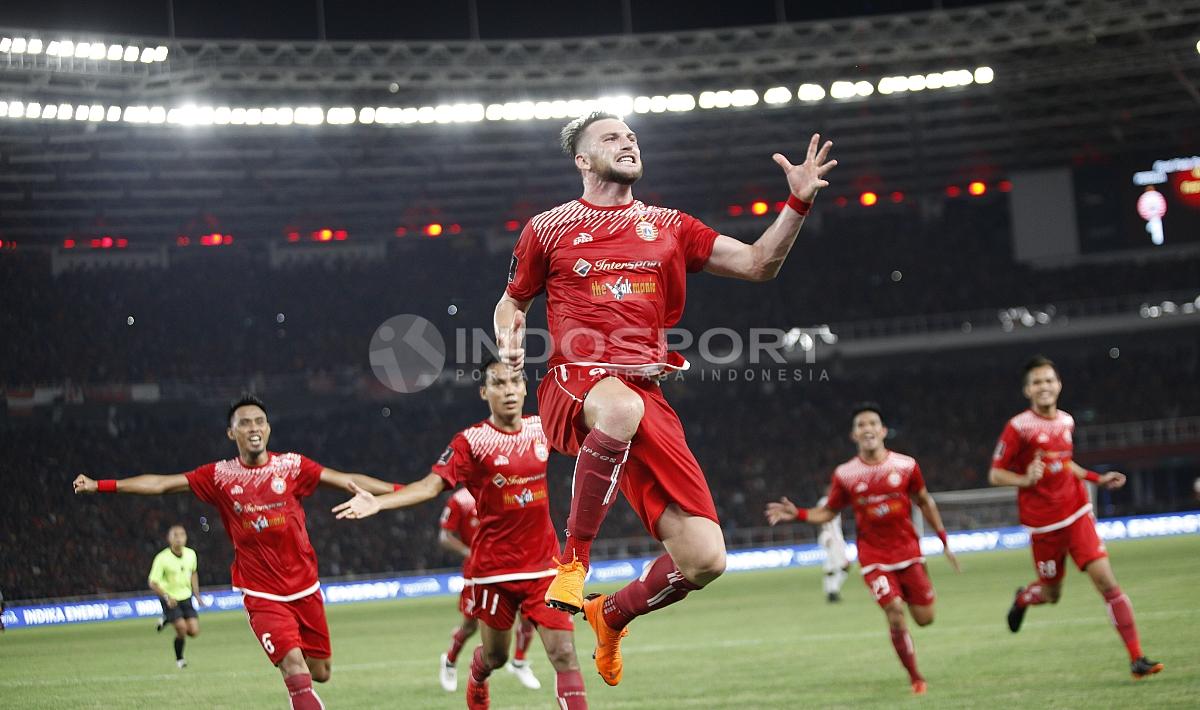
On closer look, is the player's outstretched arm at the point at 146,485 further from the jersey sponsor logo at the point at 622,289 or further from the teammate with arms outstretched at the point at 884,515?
the teammate with arms outstretched at the point at 884,515

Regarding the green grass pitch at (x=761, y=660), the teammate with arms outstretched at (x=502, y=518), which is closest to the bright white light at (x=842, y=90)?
the green grass pitch at (x=761, y=660)

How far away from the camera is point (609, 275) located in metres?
6.04

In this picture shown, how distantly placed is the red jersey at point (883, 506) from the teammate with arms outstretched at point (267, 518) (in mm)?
4783

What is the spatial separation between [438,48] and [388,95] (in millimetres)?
2349

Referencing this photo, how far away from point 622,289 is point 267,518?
15.6 feet

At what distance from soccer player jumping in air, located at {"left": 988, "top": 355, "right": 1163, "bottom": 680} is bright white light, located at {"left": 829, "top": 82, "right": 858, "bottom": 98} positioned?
2155 cm

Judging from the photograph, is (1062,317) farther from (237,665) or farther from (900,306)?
(237,665)

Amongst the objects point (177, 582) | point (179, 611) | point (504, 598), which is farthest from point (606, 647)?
point (177, 582)

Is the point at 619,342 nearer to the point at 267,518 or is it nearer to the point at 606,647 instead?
the point at 606,647

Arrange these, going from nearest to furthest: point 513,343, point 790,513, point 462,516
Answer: point 513,343, point 790,513, point 462,516

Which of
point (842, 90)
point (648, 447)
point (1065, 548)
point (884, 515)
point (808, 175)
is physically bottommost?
point (1065, 548)

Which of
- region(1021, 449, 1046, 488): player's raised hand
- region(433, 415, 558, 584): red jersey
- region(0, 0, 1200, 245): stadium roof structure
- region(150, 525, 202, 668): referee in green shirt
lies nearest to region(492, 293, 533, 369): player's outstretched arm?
region(433, 415, 558, 584): red jersey

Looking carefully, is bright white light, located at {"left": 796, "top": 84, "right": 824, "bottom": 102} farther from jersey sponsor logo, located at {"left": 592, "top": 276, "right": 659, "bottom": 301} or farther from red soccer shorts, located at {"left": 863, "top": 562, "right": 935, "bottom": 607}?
jersey sponsor logo, located at {"left": 592, "top": 276, "right": 659, "bottom": 301}

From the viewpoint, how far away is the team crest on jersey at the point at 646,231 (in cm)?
617
